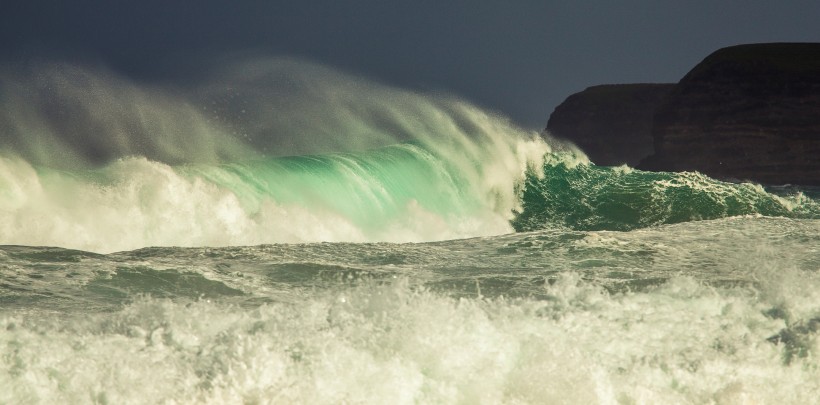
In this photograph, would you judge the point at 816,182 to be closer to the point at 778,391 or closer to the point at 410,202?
the point at 410,202

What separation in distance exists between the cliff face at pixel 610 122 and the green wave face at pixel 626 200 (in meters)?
68.0

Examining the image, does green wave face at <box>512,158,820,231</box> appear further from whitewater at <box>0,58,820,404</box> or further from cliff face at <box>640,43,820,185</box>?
cliff face at <box>640,43,820,185</box>

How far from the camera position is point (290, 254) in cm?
1077

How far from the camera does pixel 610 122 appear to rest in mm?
94625

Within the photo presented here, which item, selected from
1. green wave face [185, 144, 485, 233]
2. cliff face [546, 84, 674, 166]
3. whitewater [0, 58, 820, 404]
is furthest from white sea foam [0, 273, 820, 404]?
cliff face [546, 84, 674, 166]

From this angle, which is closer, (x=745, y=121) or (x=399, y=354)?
(x=399, y=354)

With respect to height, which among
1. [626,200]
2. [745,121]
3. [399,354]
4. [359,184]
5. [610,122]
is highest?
[610,122]

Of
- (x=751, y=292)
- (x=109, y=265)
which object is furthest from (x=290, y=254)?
(x=751, y=292)

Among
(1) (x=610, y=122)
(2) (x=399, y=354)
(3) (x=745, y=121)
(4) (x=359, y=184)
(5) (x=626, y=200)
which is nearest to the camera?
(2) (x=399, y=354)

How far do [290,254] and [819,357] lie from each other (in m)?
5.51

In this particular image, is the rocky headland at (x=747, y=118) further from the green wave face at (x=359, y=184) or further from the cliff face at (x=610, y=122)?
the green wave face at (x=359, y=184)

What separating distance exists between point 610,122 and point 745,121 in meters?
30.3

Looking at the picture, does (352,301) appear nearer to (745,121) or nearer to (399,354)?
(399,354)

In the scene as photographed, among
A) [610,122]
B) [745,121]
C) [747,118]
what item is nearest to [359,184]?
[745,121]
